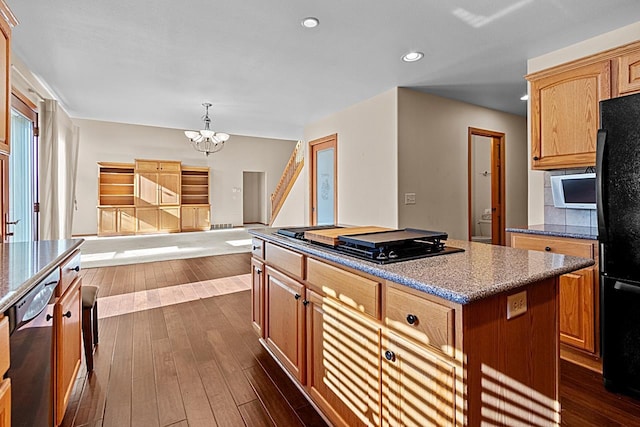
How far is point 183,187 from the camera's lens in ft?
35.2

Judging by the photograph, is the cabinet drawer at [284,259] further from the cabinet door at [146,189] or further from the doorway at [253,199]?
the doorway at [253,199]

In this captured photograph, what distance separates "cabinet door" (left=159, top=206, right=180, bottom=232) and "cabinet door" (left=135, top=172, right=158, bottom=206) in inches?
14.8

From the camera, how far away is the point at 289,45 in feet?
9.38

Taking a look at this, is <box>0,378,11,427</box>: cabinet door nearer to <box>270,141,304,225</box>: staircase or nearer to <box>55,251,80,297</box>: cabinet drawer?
<box>55,251,80,297</box>: cabinet drawer

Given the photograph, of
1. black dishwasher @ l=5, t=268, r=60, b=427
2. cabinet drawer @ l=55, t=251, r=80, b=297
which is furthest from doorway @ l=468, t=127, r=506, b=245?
black dishwasher @ l=5, t=268, r=60, b=427

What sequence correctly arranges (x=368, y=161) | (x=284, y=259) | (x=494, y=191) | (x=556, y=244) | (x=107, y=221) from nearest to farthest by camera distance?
(x=284, y=259), (x=556, y=244), (x=368, y=161), (x=494, y=191), (x=107, y=221)

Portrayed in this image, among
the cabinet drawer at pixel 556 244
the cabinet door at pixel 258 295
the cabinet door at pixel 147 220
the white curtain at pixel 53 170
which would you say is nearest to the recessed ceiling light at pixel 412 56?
the cabinet drawer at pixel 556 244

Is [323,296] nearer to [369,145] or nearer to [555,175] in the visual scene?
[555,175]

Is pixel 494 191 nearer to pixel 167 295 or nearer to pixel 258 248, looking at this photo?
pixel 258 248

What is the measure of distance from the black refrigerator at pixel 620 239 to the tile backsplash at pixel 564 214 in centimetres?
97

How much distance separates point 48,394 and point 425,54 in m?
3.53

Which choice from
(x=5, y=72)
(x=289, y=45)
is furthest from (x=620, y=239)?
(x=5, y=72)

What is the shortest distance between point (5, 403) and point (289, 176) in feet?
23.0

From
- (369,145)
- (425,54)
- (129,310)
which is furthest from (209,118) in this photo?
(425,54)
